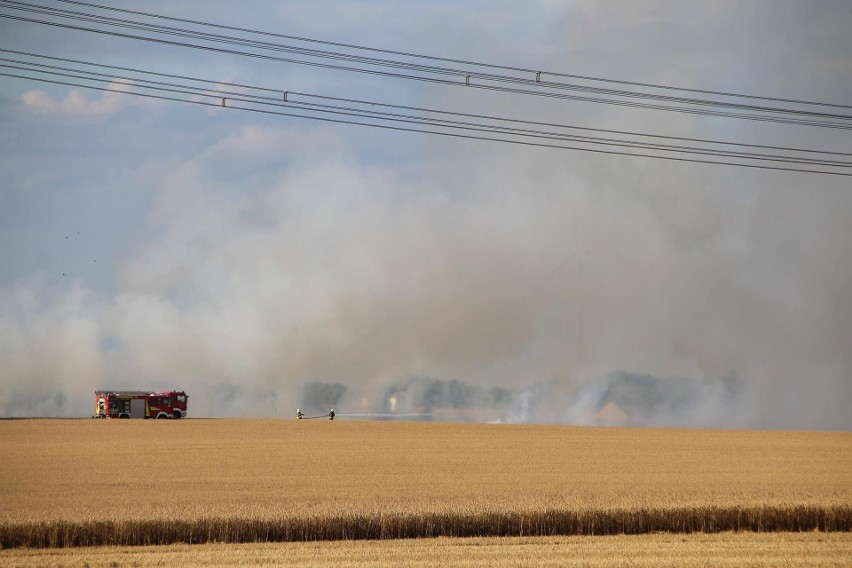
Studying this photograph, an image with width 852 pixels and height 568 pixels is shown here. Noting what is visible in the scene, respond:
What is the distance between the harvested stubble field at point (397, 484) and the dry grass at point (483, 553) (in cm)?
157

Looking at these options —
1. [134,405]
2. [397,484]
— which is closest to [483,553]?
[397,484]

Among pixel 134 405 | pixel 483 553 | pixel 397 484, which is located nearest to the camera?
pixel 483 553

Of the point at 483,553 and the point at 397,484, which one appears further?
the point at 397,484

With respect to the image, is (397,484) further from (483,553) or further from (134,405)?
(134,405)

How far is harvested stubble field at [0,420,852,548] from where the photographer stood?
3141 centimetres

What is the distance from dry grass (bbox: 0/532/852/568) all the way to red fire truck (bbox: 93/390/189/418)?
235 feet

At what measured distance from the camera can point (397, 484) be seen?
44.3 m

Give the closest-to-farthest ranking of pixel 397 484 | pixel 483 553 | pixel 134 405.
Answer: pixel 483 553 → pixel 397 484 → pixel 134 405

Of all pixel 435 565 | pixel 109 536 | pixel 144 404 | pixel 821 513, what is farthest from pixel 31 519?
pixel 144 404

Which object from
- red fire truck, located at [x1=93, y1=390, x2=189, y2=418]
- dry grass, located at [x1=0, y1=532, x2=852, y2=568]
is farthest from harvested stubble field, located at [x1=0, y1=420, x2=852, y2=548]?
red fire truck, located at [x1=93, y1=390, x2=189, y2=418]

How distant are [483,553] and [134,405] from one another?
77.8 metres

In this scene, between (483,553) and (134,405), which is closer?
(483,553)

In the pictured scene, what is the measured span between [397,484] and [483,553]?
1703 centimetres

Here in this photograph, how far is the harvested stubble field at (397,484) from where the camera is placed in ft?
103
